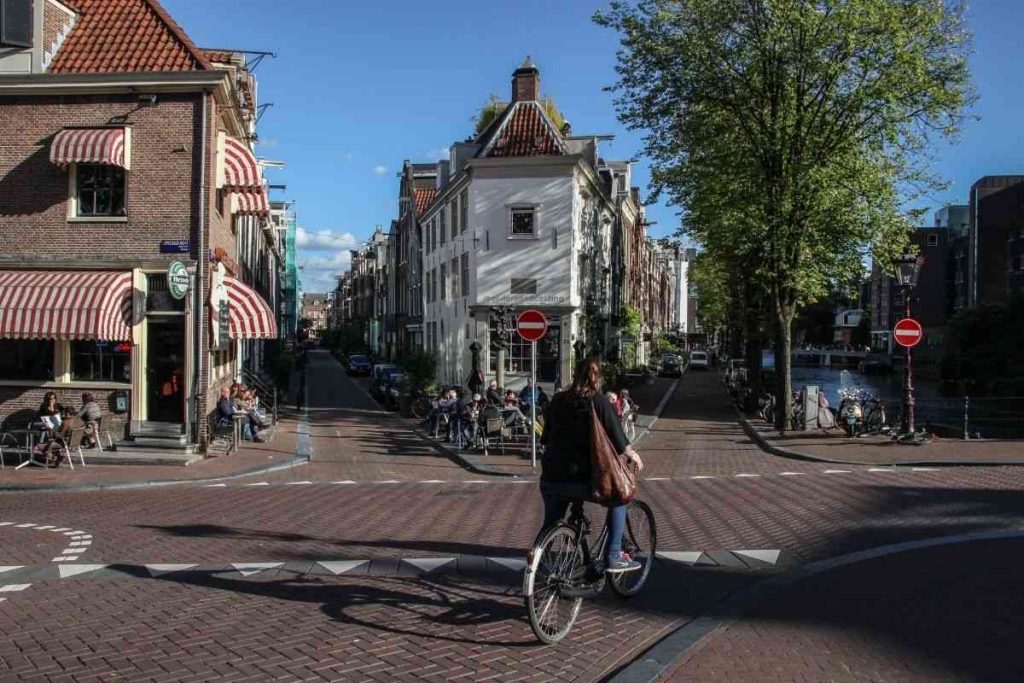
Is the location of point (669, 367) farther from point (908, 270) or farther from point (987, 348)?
point (908, 270)

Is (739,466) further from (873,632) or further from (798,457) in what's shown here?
(873,632)

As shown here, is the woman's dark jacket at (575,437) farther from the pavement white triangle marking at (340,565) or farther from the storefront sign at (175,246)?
the storefront sign at (175,246)

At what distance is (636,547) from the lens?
7.17 meters

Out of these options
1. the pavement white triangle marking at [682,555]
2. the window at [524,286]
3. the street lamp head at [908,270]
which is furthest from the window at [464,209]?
the pavement white triangle marking at [682,555]

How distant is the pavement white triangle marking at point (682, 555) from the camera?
8.90m

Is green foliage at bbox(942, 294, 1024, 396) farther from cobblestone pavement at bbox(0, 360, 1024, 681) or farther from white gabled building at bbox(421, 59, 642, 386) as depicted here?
cobblestone pavement at bbox(0, 360, 1024, 681)

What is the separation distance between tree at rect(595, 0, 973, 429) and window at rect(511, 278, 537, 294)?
8.29 meters

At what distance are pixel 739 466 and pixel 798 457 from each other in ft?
6.96

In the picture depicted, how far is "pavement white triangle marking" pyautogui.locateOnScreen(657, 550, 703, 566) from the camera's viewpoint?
8.90m

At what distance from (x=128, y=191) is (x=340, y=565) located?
41.9 feet

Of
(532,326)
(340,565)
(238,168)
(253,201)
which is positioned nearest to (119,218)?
(238,168)

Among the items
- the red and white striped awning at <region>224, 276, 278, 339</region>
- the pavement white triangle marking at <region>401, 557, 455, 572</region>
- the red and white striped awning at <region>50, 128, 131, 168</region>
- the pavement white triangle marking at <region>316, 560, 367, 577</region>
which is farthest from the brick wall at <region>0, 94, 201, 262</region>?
the pavement white triangle marking at <region>401, 557, 455, 572</region>

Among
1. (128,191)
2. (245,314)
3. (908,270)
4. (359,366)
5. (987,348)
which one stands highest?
(128,191)

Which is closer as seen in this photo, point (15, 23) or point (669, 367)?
point (15, 23)
